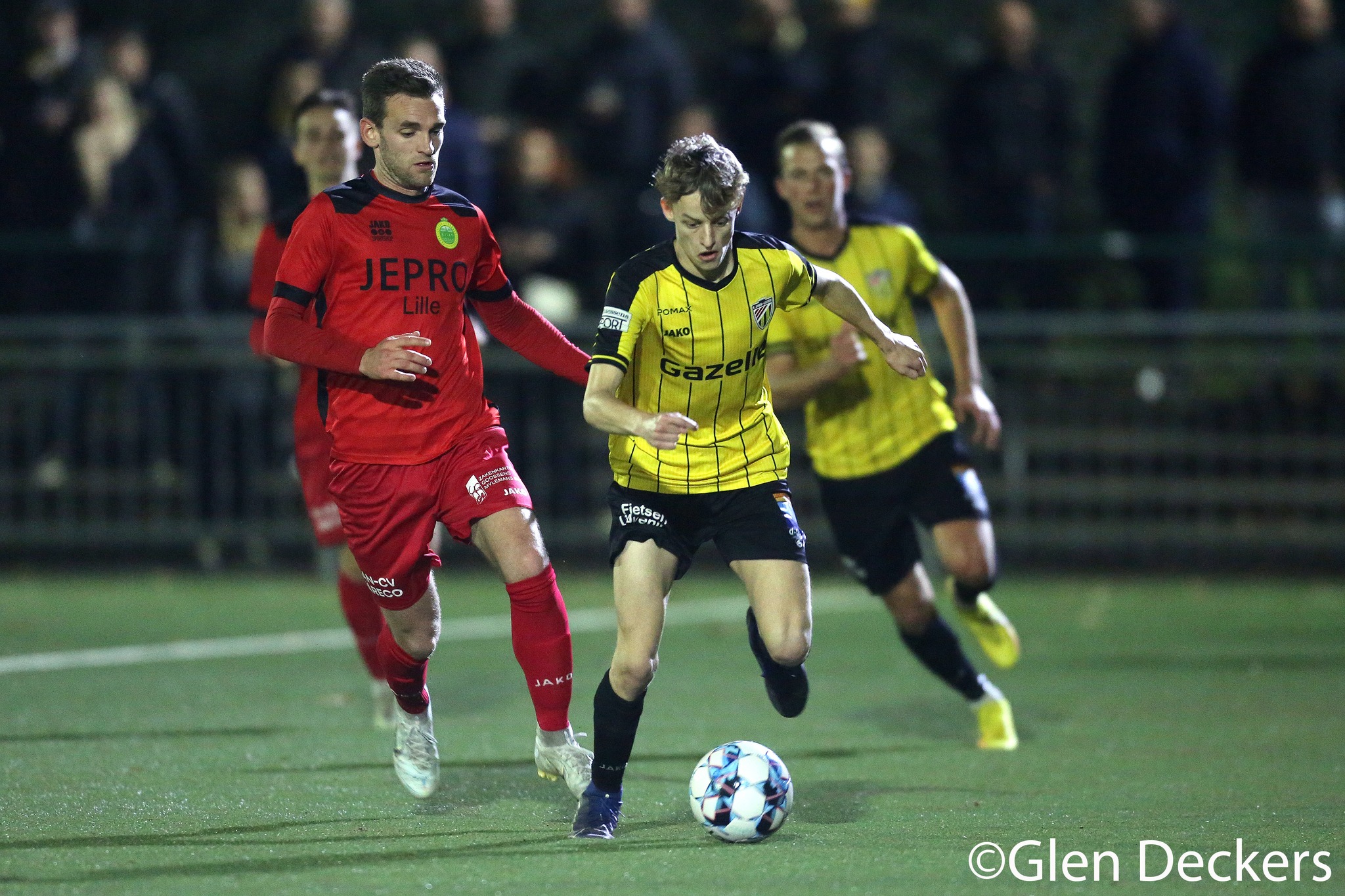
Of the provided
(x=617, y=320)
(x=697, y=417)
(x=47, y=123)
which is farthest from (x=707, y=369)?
(x=47, y=123)

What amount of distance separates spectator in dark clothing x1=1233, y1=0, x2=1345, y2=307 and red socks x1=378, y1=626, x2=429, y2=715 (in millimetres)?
8304

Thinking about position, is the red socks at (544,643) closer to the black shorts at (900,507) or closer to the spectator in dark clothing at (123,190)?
the black shorts at (900,507)

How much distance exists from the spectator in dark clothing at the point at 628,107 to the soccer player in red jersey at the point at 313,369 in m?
5.41

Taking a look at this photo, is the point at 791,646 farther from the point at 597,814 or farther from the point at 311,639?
the point at 311,639

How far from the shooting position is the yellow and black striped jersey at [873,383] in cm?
731

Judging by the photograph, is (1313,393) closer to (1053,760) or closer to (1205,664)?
(1205,664)

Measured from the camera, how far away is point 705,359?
5.71m

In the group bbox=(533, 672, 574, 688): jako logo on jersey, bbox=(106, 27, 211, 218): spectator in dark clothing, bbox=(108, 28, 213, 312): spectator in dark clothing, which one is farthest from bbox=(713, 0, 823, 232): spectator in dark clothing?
bbox=(533, 672, 574, 688): jako logo on jersey

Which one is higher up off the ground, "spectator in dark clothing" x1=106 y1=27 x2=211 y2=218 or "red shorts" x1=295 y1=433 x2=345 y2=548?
"spectator in dark clothing" x1=106 y1=27 x2=211 y2=218

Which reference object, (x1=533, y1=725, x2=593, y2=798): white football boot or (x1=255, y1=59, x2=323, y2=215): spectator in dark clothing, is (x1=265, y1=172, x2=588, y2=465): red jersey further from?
(x1=255, y1=59, x2=323, y2=215): spectator in dark clothing

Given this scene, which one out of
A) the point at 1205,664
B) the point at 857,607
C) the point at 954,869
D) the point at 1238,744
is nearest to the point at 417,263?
the point at 954,869

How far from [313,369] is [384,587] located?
141 cm

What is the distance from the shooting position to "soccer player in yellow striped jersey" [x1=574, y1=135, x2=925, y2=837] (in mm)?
5508

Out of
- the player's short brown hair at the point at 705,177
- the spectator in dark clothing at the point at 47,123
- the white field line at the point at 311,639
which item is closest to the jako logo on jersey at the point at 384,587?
the player's short brown hair at the point at 705,177
